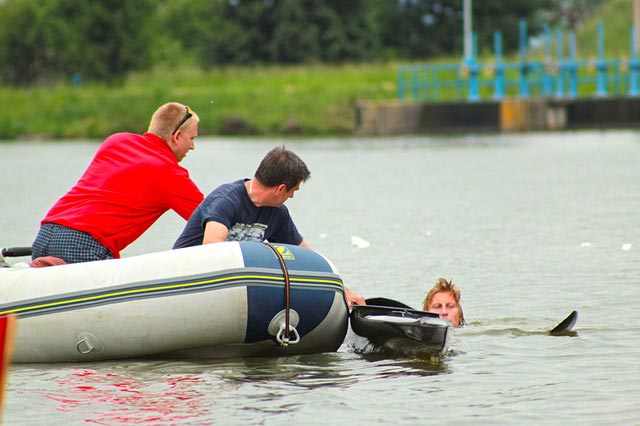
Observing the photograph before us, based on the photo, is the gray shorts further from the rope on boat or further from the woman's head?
the woman's head

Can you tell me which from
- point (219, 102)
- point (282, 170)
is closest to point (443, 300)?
point (282, 170)

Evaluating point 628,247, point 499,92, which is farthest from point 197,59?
point 628,247

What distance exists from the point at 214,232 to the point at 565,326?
2.54 metres

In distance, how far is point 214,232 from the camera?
7465 millimetres

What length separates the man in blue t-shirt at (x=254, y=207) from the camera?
24.1ft

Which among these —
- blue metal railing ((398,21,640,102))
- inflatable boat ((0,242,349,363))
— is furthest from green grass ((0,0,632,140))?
inflatable boat ((0,242,349,363))

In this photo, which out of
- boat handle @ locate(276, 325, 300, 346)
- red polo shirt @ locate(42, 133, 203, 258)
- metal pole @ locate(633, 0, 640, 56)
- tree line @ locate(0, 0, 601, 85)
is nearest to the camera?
boat handle @ locate(276, 325, 300, 346)

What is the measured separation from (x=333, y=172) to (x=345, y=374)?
1895 centimetres

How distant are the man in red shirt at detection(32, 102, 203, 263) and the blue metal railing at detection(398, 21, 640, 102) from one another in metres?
35.7

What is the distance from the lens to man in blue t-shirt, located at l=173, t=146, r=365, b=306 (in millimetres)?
7355

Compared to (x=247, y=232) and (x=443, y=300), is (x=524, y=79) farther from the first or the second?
(x=247, y=232)

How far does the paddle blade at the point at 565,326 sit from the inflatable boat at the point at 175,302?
1.74 meters

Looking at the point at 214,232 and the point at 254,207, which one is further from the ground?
the point at 254,207

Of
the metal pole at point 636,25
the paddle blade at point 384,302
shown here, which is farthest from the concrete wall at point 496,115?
the paddle blade at point 384,302
